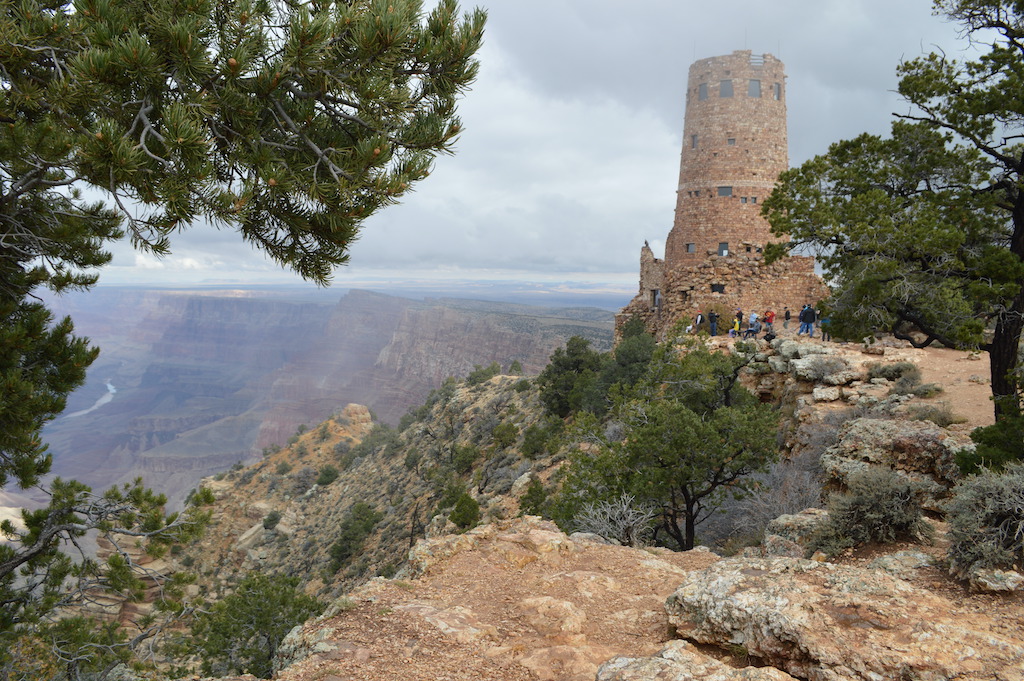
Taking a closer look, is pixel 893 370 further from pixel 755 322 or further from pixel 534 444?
pixel 534 444

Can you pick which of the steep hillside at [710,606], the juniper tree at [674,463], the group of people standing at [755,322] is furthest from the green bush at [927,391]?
the group of people standing at [755,322]

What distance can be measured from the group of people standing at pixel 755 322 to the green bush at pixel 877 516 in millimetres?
13899

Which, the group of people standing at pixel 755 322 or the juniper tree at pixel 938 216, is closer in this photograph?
the juniper tree at pixel 938 216

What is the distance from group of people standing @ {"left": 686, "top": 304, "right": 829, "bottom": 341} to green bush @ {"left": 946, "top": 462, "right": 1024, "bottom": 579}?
15.2 meters

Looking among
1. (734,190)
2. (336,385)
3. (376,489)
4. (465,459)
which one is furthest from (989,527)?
(336,385)

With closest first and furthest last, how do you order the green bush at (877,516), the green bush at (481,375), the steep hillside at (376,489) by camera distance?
the green bush at (877,516), the steep hillside at (376,489), the green bush at (481,375)

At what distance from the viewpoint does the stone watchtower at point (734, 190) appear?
75.3 feet

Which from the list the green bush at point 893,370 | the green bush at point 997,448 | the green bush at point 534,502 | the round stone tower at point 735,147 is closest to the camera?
the green bush at point 997,448

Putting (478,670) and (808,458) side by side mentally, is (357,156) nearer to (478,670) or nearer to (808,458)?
(478,670)

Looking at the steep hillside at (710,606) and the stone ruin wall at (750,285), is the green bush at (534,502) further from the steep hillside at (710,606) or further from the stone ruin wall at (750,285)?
the stone ruin wall at (750,285)

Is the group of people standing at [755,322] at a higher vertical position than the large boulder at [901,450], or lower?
higher

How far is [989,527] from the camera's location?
437cm

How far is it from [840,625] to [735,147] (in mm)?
23346

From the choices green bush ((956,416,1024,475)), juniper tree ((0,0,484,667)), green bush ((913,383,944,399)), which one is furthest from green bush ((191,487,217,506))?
green bush ((913,383,944,399))
